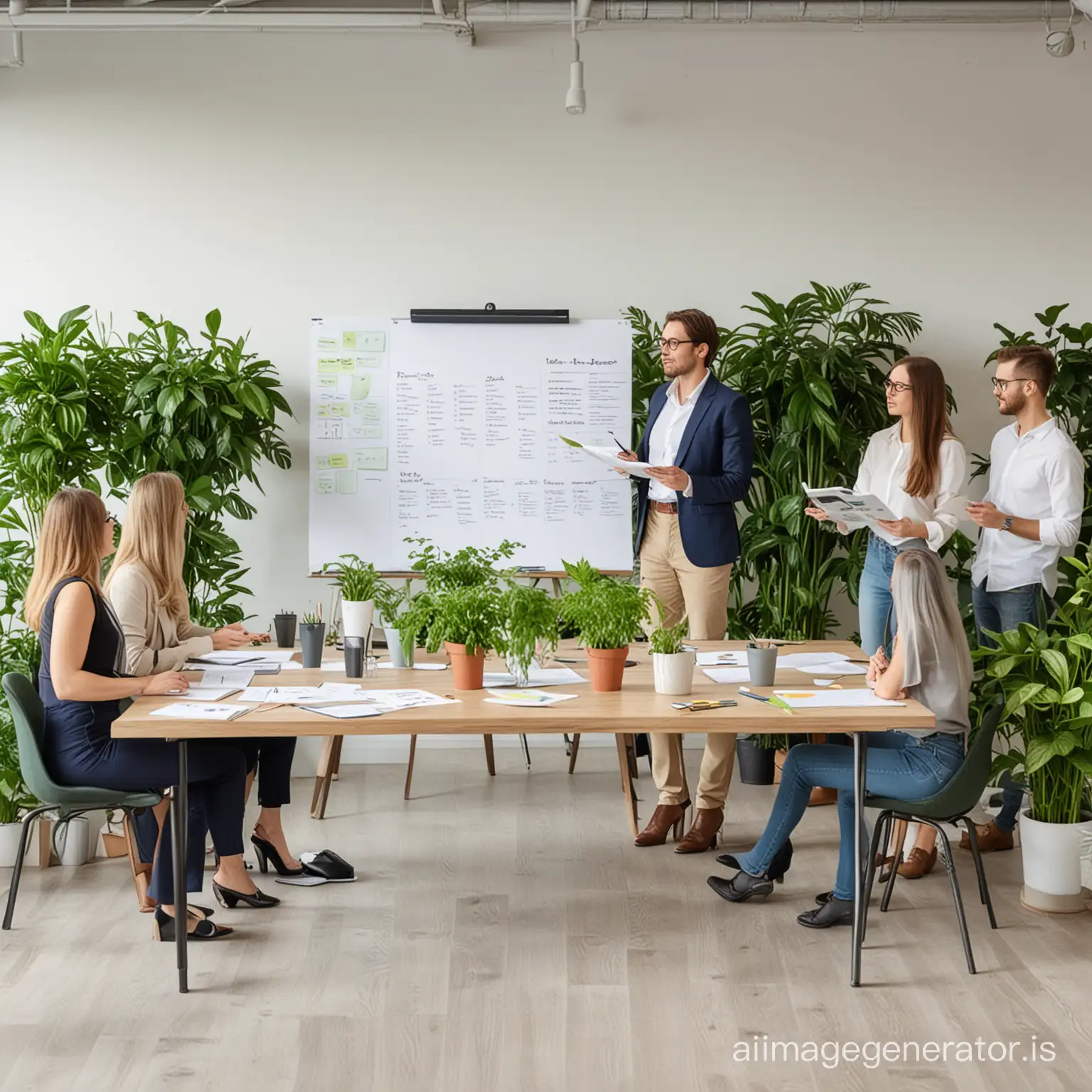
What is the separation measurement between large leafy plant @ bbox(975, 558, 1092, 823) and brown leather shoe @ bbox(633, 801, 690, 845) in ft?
3.74

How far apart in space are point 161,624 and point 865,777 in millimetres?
2043

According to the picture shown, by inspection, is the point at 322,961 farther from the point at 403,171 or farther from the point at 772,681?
the point at 403,171

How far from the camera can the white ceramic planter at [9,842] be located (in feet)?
13.4

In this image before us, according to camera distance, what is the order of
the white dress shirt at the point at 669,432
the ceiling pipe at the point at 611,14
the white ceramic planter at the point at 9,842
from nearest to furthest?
the white ceramic planter at the point at 9,842 → the white dress shirt at the point at 669,432 → the ceiling pipe at the point at 611,14

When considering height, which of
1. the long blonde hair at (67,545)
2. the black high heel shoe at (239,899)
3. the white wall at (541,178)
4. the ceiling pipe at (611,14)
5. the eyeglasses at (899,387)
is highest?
the ceiling pipe at (611,14)

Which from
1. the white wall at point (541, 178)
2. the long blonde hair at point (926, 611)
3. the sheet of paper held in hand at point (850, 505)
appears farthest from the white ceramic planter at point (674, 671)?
the white wall at point (541, 178)

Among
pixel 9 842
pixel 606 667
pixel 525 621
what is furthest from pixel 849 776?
pixel 9 842

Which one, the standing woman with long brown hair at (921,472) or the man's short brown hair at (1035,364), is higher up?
the man's short brown hair at (1035,364)

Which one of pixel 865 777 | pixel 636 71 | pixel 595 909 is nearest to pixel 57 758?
pixel 595 909

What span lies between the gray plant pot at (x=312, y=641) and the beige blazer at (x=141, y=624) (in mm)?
356

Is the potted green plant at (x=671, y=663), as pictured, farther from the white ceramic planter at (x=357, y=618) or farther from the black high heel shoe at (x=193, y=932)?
the black high heel shoe at (x=193, y=932)

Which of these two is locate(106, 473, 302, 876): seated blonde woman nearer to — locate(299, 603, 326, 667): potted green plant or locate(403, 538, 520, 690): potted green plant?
locate(299, 603, 326, 667): potted green plant

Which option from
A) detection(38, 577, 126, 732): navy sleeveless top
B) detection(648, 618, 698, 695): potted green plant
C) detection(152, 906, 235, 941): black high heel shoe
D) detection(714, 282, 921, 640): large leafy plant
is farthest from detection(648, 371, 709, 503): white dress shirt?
detection(152, 906, 235, 941): black high heel shoe

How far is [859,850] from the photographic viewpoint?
3246mm
